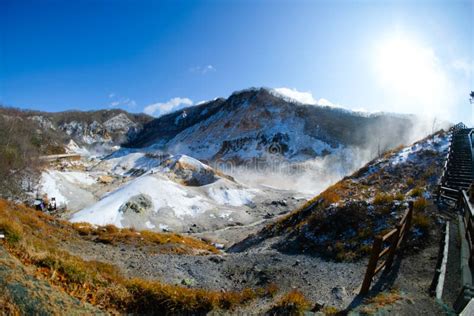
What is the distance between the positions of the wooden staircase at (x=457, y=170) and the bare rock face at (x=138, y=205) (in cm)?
3196

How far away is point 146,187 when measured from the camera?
40031mm

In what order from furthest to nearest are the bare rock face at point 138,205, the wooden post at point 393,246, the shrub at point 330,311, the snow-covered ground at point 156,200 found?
the bare rock face at point 138,205 → the snow-covered ground at point 156,200 → the wooden post at point 393,246 → the shrub at point 330,311

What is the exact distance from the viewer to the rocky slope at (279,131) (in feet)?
265

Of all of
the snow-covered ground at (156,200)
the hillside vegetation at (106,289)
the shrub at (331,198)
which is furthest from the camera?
the snow-covered ground at (156,200)

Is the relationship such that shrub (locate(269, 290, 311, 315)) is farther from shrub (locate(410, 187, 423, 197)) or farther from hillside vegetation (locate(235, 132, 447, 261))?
shrub (locate(410, 187, 423, 197))

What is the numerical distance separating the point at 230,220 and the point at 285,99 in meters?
76.7

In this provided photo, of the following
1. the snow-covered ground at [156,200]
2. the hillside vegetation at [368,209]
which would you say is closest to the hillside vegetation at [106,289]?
the hillside vegetation at [368,209]

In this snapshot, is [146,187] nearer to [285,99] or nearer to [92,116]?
[285,99]

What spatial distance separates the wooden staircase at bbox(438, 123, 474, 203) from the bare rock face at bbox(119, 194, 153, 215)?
32.0m

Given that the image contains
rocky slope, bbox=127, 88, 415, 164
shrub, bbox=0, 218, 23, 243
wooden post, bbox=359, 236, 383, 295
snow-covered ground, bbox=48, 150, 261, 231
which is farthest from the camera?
rocky slope, bbox=127, 88, 415, 164

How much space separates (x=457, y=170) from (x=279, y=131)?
76776 mm

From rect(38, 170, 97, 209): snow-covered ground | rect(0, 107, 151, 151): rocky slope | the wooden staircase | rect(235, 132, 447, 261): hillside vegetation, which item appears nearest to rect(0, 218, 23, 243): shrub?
rect(235, 132, 447, 261): hillside vegetation

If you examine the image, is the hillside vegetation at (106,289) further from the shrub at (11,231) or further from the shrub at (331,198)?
the shrub at (331,198)

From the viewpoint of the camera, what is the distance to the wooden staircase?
431 inches
